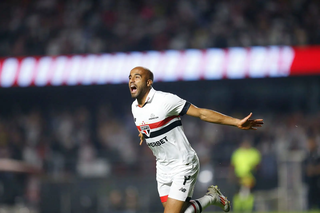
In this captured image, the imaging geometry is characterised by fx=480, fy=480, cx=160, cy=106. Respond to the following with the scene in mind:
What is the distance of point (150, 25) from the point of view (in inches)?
632

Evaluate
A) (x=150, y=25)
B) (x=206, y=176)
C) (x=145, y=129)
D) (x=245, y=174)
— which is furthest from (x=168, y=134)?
(x=150, y=25)

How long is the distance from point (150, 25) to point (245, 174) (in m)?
6.57

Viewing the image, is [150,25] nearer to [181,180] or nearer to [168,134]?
[168,134]

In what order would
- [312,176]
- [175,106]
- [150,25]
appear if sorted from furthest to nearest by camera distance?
[150,25]
[312,176]
[175,106]

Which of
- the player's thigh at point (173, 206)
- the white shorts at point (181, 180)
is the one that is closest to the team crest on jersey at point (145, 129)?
the white shorts at point (181, 180)

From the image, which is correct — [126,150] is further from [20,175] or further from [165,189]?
[165,189]

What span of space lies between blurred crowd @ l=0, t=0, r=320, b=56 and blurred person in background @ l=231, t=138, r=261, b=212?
12.4 feet

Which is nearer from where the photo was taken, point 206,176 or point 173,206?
point 173,206

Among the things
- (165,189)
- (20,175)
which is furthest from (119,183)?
(165,189)

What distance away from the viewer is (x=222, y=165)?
11969 millimetres

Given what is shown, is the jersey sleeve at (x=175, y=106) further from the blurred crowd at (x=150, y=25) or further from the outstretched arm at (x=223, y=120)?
the blurred crowd at (x=150, y=25)

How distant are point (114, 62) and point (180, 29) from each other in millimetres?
2463

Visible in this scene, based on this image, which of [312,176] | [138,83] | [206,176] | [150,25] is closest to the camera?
[138,83]

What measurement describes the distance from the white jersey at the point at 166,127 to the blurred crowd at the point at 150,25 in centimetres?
933
